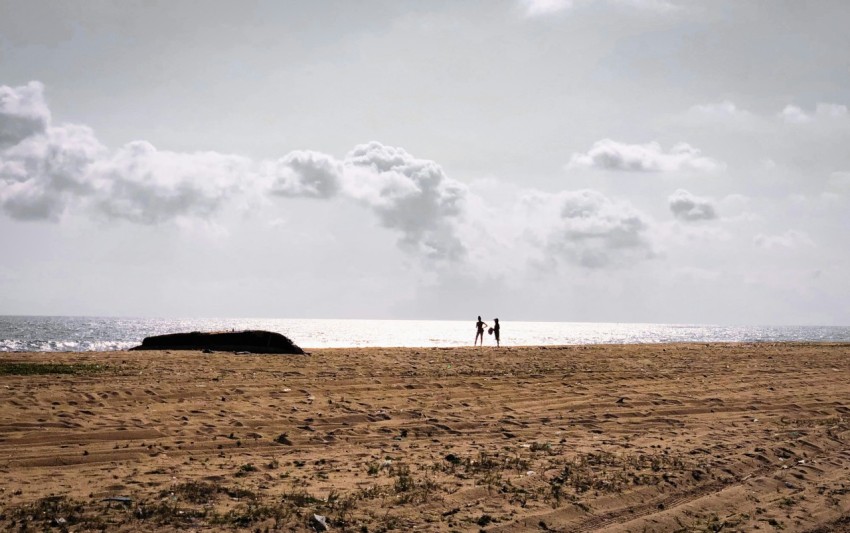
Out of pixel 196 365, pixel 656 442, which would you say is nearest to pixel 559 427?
pixel 656 442

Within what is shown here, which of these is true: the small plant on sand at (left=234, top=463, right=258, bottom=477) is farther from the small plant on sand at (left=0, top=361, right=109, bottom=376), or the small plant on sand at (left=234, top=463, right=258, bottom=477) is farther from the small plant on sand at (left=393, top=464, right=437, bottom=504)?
the small plant on sand at (left=0, top=361, right=109, bottom=376)

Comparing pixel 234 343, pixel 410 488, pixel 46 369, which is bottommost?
pixel 410 488

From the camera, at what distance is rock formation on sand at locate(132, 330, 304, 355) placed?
28.1 m

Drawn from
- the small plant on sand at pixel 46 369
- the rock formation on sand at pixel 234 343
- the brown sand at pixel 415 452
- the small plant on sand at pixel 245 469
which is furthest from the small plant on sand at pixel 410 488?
the rock formation on sand at pixel 234 343

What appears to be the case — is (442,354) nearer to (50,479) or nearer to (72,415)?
(72,415)

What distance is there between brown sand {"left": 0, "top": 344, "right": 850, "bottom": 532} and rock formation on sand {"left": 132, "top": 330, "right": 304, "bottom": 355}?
9196 mm

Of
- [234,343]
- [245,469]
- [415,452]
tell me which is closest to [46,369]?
[234,343]

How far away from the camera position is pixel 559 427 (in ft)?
40.8

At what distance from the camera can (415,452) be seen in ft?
33.3

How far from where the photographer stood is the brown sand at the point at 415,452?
23.9 feet

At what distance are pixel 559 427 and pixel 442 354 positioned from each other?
15.2m

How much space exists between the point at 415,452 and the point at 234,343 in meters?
20.4

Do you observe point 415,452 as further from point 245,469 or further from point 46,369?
point 46,369

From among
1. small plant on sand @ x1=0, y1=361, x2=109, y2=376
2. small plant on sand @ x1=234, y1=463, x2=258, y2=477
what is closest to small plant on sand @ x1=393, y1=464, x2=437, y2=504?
small plant on sand @ x1=234, y1=463, x2=258, y2=477
